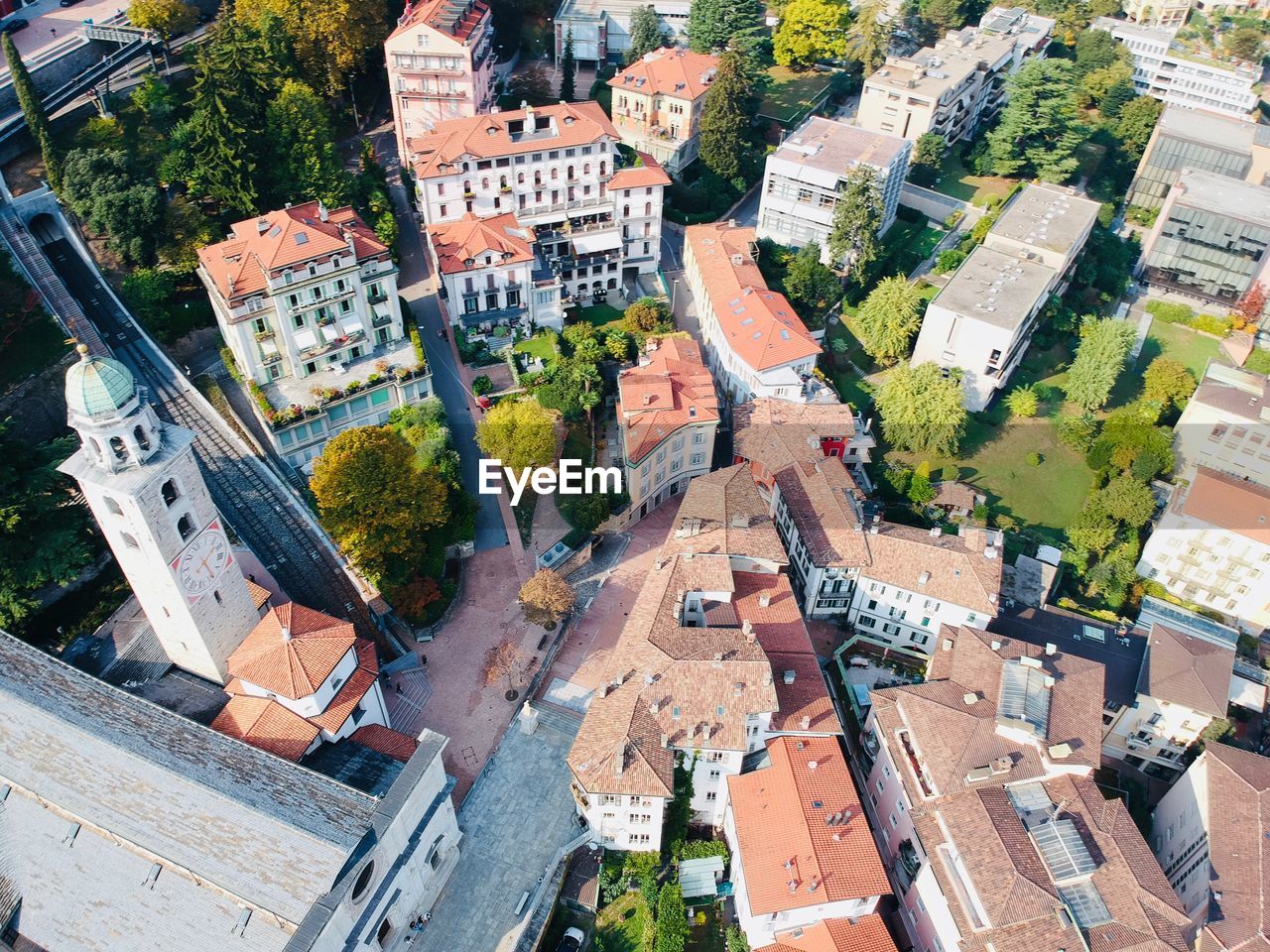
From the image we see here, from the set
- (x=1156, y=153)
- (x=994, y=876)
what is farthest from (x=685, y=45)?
(x=994, y=876)

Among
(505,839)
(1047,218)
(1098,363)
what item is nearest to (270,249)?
(505,839)

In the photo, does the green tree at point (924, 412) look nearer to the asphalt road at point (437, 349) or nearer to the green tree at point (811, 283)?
the green tree at point (811, 283)

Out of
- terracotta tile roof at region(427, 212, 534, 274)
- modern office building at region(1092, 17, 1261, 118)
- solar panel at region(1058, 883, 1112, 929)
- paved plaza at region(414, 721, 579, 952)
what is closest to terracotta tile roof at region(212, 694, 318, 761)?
paved plaza at region(414, 721, 579, 952)

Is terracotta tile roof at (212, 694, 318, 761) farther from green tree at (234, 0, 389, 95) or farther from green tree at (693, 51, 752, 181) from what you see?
green tree at (693, 51, 752, 181)

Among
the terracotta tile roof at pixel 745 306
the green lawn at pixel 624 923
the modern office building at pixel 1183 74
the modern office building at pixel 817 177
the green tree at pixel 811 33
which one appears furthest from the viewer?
the modern office building at pixel 1183 74

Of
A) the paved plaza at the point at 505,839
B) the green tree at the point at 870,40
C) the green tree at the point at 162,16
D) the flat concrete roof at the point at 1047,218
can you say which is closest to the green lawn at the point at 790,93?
the green tree at the point at 870,40

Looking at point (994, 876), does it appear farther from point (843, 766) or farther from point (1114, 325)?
point (1114, 325)

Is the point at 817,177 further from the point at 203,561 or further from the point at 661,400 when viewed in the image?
the point at 203,561
